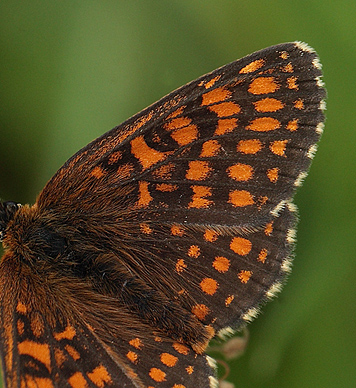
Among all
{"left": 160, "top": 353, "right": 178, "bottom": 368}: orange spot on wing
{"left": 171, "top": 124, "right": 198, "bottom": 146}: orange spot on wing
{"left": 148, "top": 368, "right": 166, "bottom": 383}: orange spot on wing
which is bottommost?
{"left": 148, "top": 368, "right": 166, "bottom": 383}: orange spot on wing

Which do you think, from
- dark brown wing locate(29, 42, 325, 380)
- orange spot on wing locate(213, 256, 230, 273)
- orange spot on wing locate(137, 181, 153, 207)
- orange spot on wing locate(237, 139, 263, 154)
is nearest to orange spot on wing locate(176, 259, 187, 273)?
dark brown wing locate(29, 42, 325, 380)

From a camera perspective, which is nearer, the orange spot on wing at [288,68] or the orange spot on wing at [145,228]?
the orange spot on wing at [288,68]

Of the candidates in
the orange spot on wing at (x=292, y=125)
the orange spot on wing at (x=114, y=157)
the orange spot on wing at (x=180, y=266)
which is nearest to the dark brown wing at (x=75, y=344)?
the orange spot on wing at (x=180, y=266)

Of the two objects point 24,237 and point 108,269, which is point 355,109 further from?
point 24,237

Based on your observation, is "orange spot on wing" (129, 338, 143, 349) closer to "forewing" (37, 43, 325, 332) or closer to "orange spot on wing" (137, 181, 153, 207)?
"forewing" (37, 43, 325, 332)

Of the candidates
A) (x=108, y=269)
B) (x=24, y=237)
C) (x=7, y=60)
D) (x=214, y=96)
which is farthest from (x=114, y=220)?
(x=7, y=60)

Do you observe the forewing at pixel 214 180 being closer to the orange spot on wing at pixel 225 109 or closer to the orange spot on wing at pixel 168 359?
the orange spot on wing at pixel 225 109
